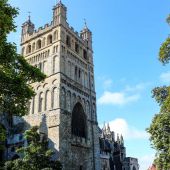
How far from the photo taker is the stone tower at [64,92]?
125 feet

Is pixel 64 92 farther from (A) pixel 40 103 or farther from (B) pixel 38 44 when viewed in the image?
(B) pixel 38 44

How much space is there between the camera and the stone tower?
38.1 meters

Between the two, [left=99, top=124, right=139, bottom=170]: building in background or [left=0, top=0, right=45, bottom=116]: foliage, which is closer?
[left=0, top=0, right=45, bottom=116]: foliage

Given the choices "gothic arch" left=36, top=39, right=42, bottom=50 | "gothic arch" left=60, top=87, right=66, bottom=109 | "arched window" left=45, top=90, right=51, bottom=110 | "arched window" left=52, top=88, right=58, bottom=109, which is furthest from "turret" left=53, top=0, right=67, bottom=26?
"arched window" left=45, top=90, right=51, bottom=110

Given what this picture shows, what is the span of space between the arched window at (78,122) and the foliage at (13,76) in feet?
78.4

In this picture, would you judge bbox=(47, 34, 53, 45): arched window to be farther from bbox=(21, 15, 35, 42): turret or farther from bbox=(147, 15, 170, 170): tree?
bbox=(147, 15, 170, 170): tree

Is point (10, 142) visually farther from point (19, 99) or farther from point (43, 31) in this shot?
point (19, 99)

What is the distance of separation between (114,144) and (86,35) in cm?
2842

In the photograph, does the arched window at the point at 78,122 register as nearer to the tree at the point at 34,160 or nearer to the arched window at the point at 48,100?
the arched window at the point at 48,100

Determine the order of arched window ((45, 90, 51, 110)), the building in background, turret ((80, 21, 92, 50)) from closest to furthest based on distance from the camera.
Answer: arched window ((45, 90, 51, 110))
turret ((80, 21, 92, 50))
the building in background

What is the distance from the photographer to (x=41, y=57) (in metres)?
45.4

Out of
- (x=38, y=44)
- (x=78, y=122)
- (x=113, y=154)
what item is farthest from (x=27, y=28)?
(x=113, y=154)

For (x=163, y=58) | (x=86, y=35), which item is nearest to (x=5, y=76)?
(x=163, y=58)

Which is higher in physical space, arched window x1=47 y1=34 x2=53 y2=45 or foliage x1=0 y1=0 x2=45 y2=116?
arched window x1=47 y1=34 x2=53 y2=45
